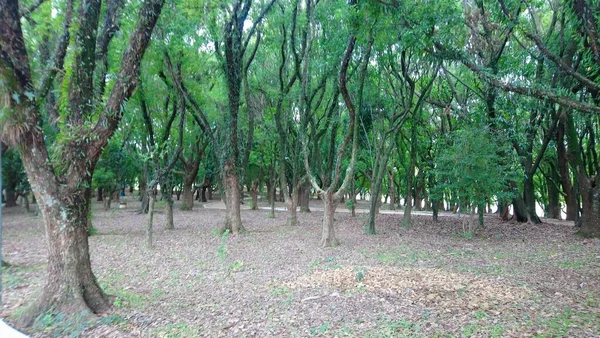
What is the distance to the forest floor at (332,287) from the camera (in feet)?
15.6

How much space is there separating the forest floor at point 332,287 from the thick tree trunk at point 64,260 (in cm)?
24

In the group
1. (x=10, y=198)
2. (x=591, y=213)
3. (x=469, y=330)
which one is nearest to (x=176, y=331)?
(x=469, y=330)

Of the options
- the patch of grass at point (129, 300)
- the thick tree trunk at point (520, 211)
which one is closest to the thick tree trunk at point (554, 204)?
the thick tree trunk at point (520, 211)

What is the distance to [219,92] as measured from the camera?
1673 centimetres

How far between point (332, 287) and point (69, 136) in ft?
14.3

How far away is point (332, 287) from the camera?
6.48 m

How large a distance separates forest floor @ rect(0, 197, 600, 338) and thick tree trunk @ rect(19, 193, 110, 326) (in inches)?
9.3

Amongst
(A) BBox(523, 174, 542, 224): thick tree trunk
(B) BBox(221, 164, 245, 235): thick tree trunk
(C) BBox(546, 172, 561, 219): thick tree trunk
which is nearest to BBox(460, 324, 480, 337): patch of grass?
(B) BBox(221, 164, 245, 235): thick tree trunk

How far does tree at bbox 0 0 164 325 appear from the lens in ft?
14.9

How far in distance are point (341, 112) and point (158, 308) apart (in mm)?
12268

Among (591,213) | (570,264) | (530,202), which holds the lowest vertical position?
(570,264)

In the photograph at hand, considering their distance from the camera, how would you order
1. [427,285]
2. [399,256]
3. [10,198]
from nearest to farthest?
[427,285] → [399,256] → [10,198]

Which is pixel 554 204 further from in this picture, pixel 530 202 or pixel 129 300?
pixel 129 300

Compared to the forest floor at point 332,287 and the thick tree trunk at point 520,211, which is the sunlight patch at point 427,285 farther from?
the thick tree trunk at point 520,211
